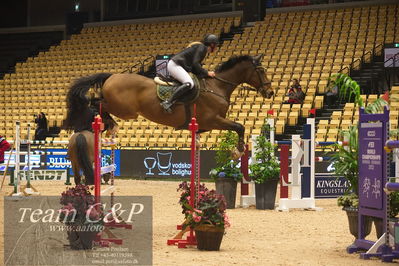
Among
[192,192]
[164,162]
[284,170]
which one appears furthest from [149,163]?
[192,192]

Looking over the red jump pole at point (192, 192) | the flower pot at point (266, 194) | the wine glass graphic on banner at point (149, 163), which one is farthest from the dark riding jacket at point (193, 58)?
the wine glass graphic on banner at point (149, 163)

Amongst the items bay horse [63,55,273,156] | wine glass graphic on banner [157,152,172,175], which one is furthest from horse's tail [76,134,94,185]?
wine glass graphic on banner [157,152,172,175]

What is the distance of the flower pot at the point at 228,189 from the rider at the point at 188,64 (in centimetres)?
255

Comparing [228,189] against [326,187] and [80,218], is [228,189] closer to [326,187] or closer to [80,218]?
[326,187]

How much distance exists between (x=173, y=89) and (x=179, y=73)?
0.32 meters

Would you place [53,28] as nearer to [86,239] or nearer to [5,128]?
[5,128]

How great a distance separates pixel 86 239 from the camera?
20.6 ft

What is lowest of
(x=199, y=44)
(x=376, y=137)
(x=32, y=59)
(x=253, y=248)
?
(x=253, y=248)

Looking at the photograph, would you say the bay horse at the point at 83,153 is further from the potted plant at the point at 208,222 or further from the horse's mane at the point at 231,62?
the horse's mane at the point at 231,62

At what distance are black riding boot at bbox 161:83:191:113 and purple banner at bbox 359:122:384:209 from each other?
111 inches

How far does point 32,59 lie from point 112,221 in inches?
838

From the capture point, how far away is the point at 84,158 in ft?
27.6

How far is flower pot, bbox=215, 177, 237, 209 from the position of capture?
11.2m

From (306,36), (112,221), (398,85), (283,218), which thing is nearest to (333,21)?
(306,36)
